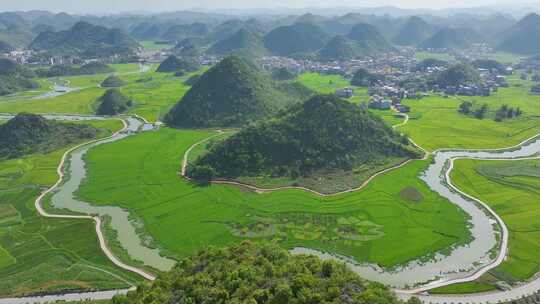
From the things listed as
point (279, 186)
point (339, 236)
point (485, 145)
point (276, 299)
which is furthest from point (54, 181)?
point (485, 145)

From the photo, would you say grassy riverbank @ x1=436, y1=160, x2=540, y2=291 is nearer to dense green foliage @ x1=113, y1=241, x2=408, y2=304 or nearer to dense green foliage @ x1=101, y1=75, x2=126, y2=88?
dense green foliage @ x1=113, y1=241, x2=408, y2=304

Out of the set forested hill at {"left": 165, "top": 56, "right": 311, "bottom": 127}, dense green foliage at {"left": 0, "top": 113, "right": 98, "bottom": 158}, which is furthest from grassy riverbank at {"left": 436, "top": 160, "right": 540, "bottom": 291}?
dense green foliage at {"left": 0, "top": 113, "right": 98, "bottom": 158}

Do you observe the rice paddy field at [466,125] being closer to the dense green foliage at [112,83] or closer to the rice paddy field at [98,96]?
the rice paddy field at [98,96]

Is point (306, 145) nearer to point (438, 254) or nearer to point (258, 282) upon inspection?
point (438, 254)

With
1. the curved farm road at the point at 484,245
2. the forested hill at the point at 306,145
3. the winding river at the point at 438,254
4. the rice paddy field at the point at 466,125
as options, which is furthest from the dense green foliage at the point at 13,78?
the rice paddy field at the point at 466,125

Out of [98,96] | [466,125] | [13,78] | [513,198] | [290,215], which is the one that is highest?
[13,78]

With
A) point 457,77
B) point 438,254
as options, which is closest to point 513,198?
point 438,254

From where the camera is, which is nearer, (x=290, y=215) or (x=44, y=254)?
(x=44, y=254)

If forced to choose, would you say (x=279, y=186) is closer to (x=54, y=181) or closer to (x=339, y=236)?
(x=339, y=236)
